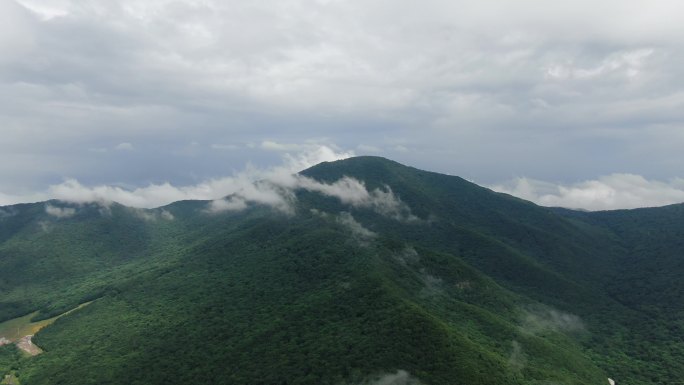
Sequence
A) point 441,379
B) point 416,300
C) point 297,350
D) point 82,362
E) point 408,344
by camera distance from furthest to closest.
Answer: point 416,300, point 82,362, point 297,350, point 408,344, point 441,379

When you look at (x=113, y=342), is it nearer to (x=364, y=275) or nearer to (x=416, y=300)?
(x=364, y=275)

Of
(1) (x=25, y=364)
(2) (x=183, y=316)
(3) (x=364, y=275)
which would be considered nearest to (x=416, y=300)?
(3) (x=364, y=275)

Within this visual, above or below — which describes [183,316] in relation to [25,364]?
above

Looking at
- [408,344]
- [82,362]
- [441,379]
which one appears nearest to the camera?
[441,379]

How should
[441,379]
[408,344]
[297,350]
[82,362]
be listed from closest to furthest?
[441,379] < [408,344] < [297,350] < [82,362]

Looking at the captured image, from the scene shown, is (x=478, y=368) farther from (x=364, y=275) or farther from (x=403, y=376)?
(x=364, y=275)

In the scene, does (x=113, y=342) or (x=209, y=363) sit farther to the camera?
(x=113, y=342)

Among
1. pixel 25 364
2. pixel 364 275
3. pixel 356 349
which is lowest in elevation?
pixel 25 364

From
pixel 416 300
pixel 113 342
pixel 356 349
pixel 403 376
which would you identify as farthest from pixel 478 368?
pixel 113 342

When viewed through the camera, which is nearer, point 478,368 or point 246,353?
point 478,368
